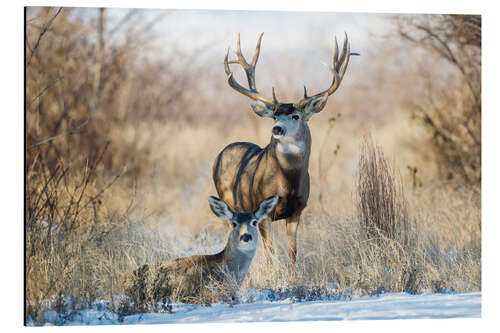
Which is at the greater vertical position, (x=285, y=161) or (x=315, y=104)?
(x=315, y=104)

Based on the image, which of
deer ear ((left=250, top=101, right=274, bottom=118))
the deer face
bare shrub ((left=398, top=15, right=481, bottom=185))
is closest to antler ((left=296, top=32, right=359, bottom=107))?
deer ear ((left=250, top=101, right=274, bottom=118))

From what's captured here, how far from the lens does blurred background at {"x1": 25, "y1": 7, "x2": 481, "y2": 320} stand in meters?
7.55

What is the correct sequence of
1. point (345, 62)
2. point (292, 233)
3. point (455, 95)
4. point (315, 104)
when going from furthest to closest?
1. point (455, 95)
2. point (345, 62)
3. point (292, 233)
4. point (315, 104)

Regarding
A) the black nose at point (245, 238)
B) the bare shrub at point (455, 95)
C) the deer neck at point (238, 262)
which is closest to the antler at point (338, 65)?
the black nose at point (245, 238)

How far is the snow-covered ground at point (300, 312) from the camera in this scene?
19.9ft

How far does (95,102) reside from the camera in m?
12.0

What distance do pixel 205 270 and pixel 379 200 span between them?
201cm

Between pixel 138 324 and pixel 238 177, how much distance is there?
2.04m

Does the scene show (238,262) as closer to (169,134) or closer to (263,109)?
(263,109)

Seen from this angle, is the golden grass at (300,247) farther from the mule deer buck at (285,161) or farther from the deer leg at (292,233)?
the mule deer buck at (285,161)

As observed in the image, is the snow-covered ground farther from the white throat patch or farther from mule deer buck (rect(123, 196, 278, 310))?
the white throat patch

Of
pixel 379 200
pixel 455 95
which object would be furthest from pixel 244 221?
pixel 455 95

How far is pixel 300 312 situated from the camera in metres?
6.19

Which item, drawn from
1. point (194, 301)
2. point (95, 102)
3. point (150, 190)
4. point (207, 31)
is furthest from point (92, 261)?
point (207, 31)
